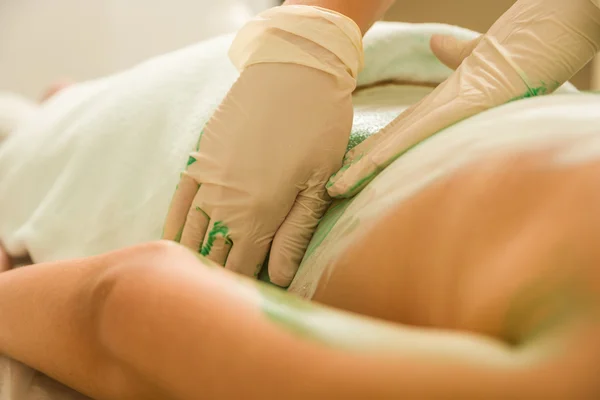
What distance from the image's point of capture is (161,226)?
31.6 inches

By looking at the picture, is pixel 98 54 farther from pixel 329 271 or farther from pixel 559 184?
pixel 559 184

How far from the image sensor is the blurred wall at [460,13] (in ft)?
5.81

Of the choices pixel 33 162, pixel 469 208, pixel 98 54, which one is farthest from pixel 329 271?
pixel 98 54

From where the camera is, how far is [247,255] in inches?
25.9

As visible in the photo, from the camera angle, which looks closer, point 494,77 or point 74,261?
point 74,261

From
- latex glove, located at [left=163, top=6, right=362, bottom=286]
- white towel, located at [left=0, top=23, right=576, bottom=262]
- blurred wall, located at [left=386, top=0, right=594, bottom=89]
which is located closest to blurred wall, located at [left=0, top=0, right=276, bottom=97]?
blurred wall, located at [left=386, top=0, right=594, bottom=89]

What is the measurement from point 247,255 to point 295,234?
0.06 metres

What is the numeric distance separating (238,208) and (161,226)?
20 centimetres

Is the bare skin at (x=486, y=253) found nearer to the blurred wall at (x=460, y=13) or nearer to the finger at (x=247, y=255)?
the finger at (x=247, y=255)

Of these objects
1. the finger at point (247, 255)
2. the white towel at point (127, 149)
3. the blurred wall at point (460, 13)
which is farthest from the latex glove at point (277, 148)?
the blurred wall at point (460, 13)

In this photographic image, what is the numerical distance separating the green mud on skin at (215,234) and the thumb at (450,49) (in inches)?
16.7

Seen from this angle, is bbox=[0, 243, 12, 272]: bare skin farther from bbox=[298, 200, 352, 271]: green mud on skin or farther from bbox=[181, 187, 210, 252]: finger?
bbox=[298, 200, 352, 271]: green mud on skin

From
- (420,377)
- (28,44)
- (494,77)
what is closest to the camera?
(420,377)

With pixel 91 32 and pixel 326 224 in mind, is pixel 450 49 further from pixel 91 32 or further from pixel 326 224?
pixel 91 32
